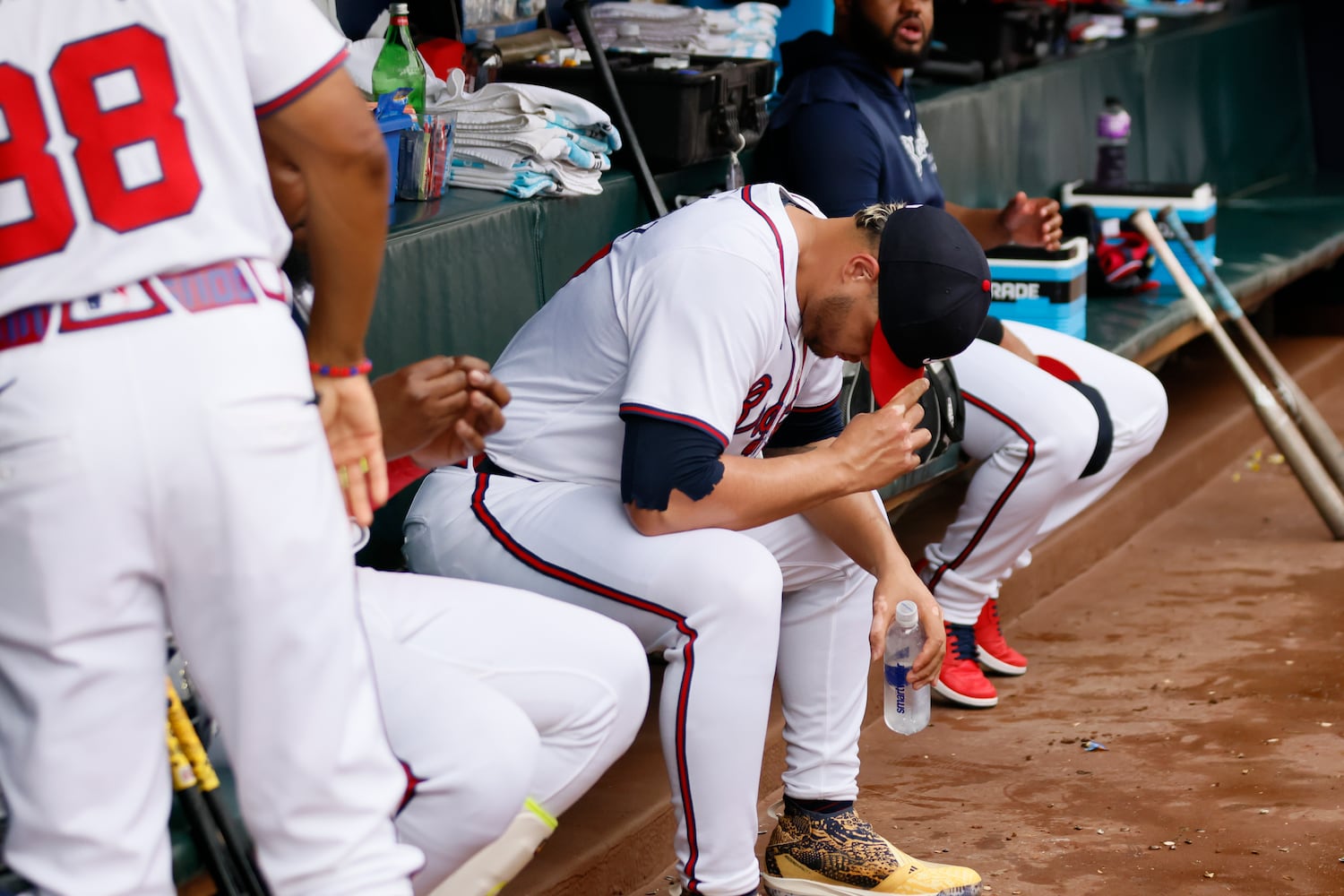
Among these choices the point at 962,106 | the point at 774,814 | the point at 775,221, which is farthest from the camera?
the point at 962,106

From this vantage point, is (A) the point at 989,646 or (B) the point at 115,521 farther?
(A) the point at 989,646

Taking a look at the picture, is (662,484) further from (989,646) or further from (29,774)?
(989,646)

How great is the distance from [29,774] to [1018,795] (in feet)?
6.06

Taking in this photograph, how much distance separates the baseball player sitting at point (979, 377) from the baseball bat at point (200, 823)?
1786mm

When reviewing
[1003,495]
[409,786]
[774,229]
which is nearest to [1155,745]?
[1003,495]

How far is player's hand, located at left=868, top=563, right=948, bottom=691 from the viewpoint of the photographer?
2258 millimetres

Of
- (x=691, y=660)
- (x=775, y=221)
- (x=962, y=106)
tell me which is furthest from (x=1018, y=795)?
(x=962, y=106)

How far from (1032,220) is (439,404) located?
1.94m

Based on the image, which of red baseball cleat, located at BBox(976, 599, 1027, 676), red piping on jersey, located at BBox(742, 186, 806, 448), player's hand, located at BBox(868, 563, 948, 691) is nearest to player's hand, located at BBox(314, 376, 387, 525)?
red piping on jersey, located at BBox(742, 186, 806, 448)

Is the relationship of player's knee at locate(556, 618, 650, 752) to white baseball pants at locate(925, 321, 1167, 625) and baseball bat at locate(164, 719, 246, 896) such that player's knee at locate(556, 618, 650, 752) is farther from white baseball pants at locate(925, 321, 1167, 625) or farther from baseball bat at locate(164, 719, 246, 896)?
white baseball pants at locate(925, 321, 1167, 625)

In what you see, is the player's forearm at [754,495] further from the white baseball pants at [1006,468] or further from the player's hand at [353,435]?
→ the white baseball pants at [1006,468]

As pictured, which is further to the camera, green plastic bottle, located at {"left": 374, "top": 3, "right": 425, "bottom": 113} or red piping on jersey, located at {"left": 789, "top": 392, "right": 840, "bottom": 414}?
green plastic bottle, located at {"left": 374, "top": 3, "right": 425, "bottom": 113}

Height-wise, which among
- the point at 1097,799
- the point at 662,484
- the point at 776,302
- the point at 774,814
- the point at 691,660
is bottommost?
the point at 1097,799

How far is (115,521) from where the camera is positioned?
1335 mm
